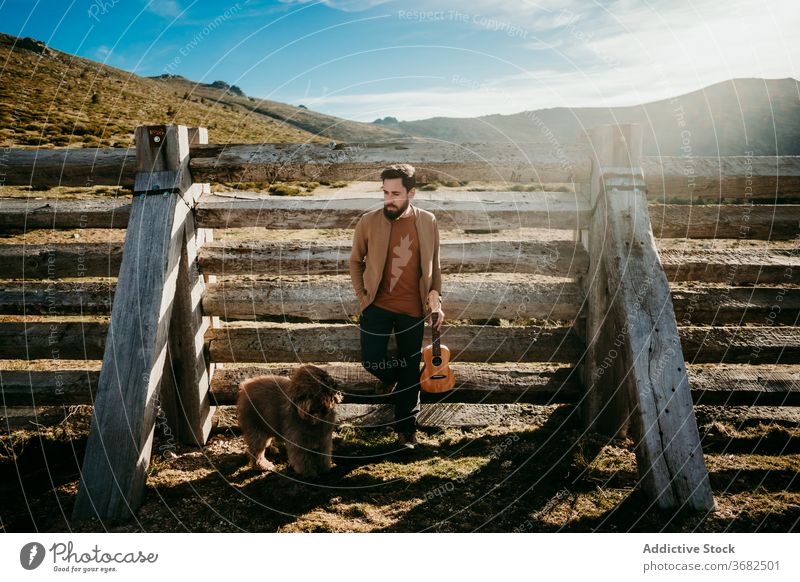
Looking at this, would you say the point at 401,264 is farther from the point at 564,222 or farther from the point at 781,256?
the point at 781,256

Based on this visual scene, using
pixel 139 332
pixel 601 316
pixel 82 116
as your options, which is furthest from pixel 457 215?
pixel 82 116

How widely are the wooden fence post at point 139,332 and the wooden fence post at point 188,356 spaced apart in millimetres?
200

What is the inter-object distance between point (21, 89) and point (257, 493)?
50.0m

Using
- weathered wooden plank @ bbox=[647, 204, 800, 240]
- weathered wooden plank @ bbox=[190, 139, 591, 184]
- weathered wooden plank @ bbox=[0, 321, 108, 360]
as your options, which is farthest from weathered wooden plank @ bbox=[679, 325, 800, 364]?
weathered wooden plank @ bbox=[0, 321, 108, 360]

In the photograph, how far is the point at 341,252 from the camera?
202 inches

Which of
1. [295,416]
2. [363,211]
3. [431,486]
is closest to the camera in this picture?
[431,486]

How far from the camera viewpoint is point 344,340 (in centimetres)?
520

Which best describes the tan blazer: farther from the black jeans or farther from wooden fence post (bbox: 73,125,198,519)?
wooden fence post (bbox: 73,125,198,519)

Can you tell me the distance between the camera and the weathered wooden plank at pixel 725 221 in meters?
5.07

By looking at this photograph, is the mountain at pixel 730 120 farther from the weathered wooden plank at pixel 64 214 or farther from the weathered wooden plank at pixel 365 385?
the weathered wooden plank at pixel 64 214

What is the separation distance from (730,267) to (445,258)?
2885 millimetres

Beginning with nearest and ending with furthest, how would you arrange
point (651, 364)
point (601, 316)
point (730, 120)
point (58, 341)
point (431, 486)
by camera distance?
point (651, 364) → point (431, 486) → point (601, 316) → point (58, 341) → point (730, 120)

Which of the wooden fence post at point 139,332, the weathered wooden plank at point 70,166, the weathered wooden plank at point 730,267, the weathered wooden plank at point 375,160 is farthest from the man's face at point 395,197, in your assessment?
the weathered wooden plank at point 730,267

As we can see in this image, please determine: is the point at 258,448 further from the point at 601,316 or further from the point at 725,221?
the point at 725,221
